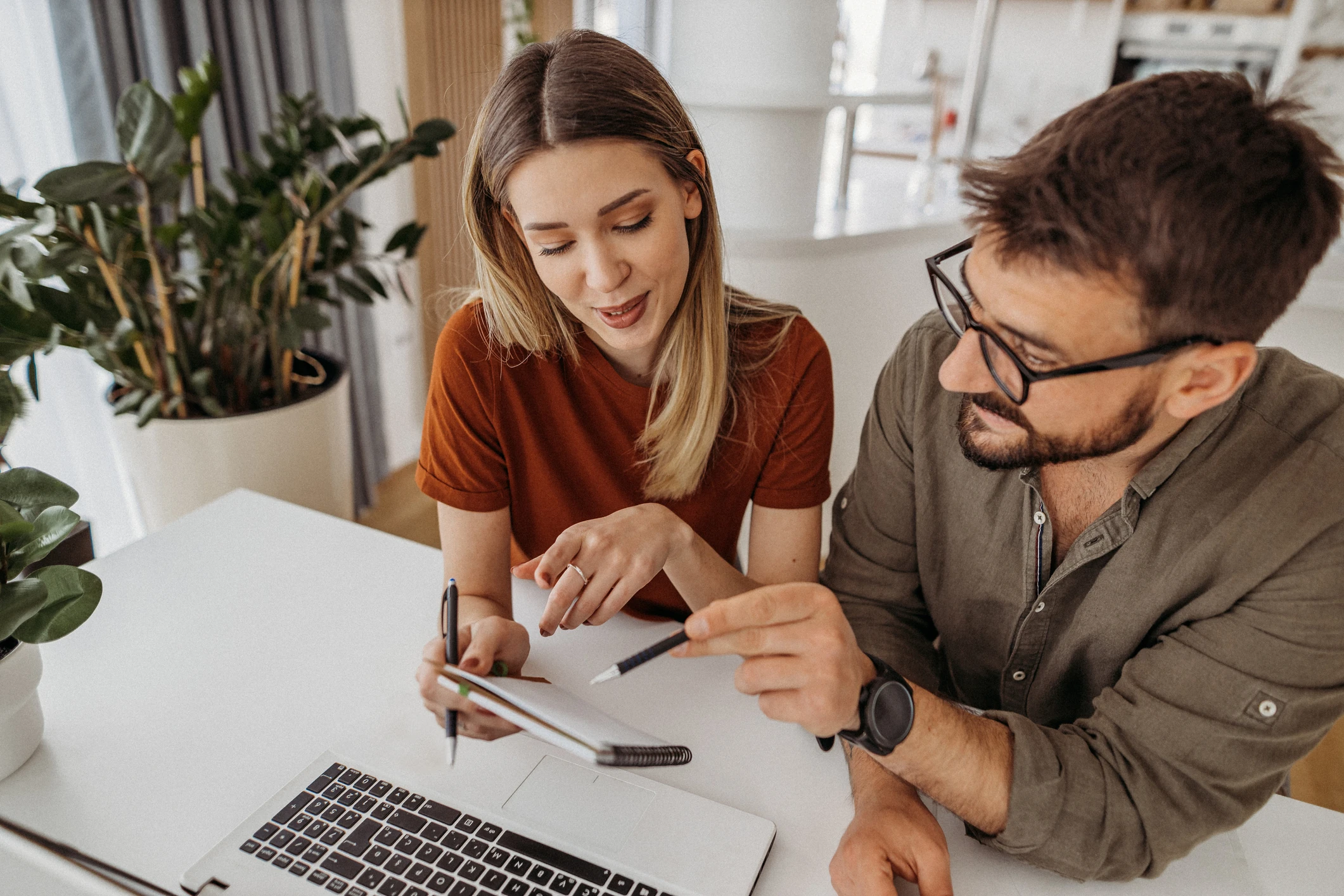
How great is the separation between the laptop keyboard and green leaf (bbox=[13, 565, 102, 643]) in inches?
10.3

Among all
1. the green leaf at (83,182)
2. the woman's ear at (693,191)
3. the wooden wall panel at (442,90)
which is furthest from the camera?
the wooden wall panel at (442,90)

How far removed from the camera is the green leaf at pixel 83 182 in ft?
3.98

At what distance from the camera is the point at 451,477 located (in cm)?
114

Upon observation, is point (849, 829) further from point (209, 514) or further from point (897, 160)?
point (897, 160)

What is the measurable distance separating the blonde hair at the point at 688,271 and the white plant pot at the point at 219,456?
0.77 m

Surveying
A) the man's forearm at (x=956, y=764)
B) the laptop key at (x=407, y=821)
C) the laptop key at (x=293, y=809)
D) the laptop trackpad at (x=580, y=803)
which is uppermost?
the man's forearm at (x=956, y=764)

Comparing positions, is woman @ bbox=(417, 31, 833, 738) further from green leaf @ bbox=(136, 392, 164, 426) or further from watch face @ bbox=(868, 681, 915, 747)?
green leaf @ bbox=(136, 392, 164, 426)

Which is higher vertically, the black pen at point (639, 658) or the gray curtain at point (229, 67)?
the gray curtain at point (229, 67)

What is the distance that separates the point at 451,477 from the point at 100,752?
0.48m

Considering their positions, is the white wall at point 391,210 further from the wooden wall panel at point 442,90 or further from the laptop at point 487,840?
the laptop at point 487,840

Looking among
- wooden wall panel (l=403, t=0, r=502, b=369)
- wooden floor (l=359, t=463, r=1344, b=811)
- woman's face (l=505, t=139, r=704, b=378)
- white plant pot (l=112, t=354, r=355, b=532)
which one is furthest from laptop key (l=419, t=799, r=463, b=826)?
wooden wall panel (l=403, t=0, r=502, b=369)

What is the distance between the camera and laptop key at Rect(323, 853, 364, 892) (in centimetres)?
72

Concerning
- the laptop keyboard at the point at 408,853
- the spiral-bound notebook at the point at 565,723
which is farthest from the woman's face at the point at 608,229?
the laptop keyboard at the point at 408,853

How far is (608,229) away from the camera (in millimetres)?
1002
